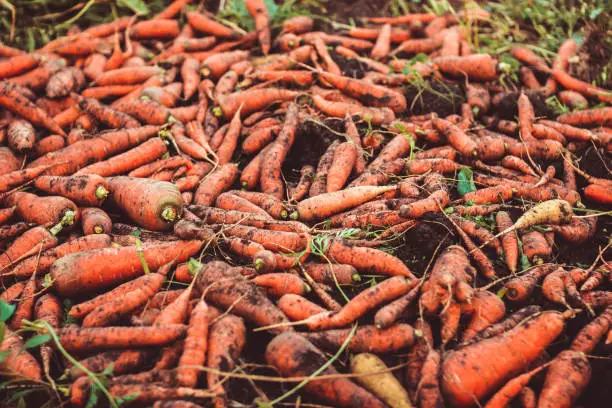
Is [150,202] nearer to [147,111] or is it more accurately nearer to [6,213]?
[6,213]

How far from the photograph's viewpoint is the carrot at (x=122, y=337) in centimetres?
239

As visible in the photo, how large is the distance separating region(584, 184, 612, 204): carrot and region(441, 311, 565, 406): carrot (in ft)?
4.68

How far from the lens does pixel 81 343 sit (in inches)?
94.7

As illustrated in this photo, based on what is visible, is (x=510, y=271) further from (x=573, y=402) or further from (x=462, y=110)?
(x=462, y=110)

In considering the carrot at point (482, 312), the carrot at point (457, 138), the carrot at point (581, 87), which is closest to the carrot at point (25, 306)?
the carrot at point (482, 312)

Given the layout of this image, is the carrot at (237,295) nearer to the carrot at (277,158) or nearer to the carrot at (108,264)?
the carrot at (108,264)

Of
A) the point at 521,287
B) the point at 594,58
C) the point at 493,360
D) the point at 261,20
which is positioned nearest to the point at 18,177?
the point at 261,20

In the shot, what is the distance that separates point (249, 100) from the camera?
14.7 feet

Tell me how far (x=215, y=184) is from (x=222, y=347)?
1.66 meters

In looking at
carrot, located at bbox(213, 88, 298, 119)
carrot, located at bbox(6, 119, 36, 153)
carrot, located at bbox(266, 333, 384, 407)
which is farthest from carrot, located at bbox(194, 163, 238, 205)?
carrot, located at bbox(266, 333, 384, 407)

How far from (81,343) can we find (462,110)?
3.66 metres

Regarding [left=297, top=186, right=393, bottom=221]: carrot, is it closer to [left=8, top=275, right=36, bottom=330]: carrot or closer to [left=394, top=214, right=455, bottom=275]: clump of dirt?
[left=394, top=214, right=455, bottom=275]: clump of dirt

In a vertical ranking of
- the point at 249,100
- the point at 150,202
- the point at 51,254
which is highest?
the point at 249,100

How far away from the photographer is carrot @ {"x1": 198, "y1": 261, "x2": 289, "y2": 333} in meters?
2.52
